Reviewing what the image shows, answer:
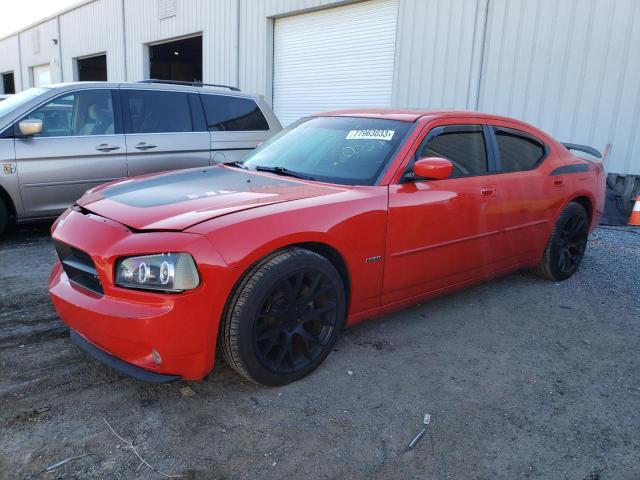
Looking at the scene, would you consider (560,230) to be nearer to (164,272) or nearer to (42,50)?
(164,272)

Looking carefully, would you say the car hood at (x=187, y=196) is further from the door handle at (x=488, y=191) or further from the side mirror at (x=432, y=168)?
the door handle at (x=488, y=191)

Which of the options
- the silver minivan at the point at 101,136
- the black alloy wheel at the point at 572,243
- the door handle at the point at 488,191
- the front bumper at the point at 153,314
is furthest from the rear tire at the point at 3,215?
Result: the black alloy wheel at the point at 572,243

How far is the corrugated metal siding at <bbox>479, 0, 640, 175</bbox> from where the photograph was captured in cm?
712

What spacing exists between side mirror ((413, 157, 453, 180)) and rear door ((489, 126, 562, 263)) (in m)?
0.88

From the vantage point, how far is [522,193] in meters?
4.13

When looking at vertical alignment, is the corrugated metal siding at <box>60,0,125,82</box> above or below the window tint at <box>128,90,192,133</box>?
above

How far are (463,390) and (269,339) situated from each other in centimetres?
114

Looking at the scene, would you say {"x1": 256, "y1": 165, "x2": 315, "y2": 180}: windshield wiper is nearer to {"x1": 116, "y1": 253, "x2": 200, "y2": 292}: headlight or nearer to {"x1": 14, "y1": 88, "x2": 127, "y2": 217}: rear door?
{"x1": 116, "y1": 253, "x2": 200, "y2": 292}: headlight

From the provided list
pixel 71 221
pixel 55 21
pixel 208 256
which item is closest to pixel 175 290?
pixel 208 256

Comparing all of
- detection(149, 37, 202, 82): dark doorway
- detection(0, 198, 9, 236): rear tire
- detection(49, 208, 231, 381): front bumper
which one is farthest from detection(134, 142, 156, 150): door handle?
detection(149, 37, 202, 82): dark doorway

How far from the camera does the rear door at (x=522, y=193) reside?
13.3 ft

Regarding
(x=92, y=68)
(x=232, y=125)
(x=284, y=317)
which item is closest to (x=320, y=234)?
(x=284, y=317)

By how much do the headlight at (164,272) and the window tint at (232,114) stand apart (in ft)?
14.1

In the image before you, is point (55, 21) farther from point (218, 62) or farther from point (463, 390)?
point (463, 390)
